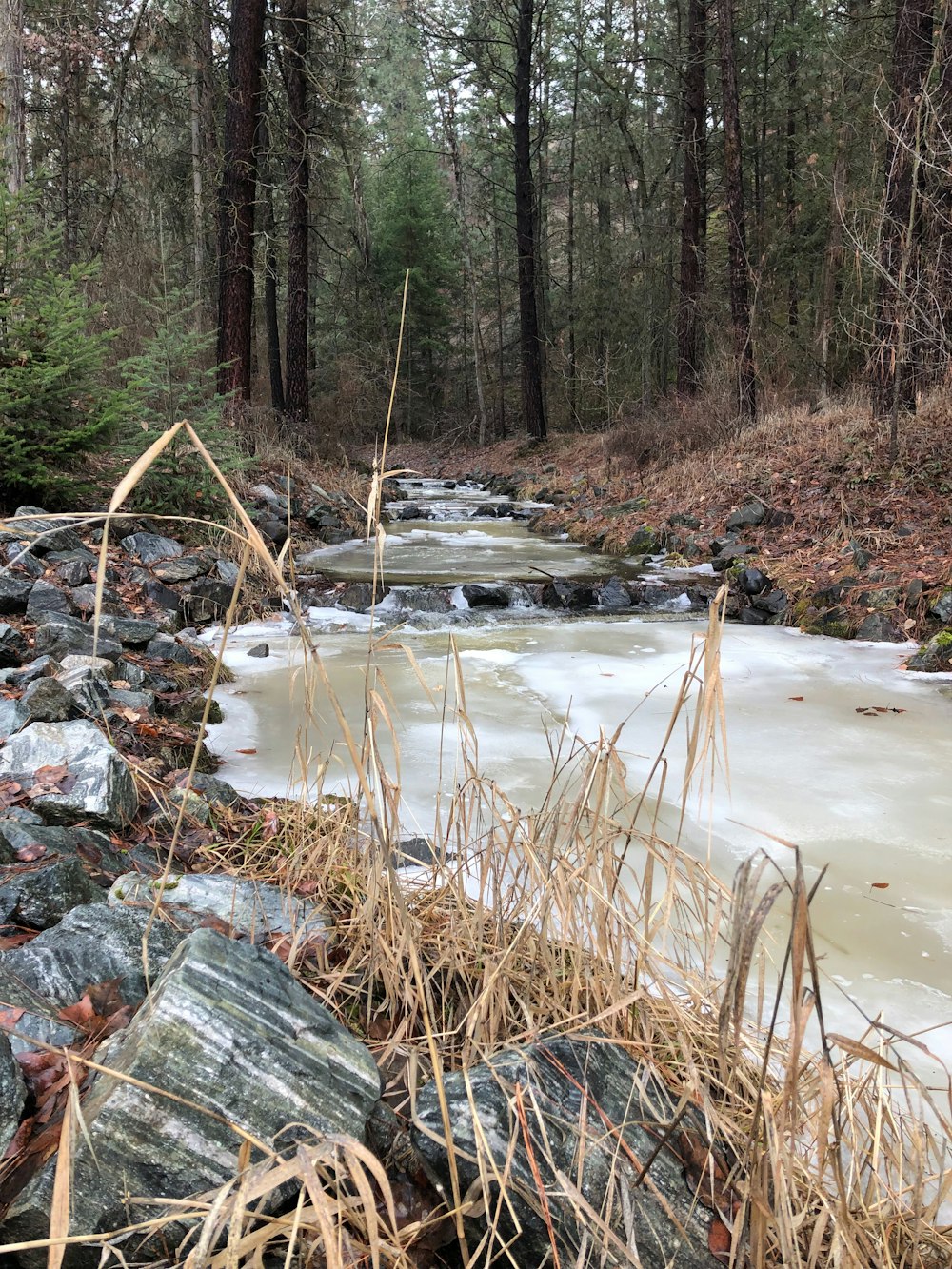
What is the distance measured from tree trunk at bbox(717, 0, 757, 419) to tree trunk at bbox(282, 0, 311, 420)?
225 inches

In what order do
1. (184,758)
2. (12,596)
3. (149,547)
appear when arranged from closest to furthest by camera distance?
(184,758) → (12,596) → (149,547)

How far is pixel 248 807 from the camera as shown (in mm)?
2820

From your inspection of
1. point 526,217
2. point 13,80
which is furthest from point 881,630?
point 526,217

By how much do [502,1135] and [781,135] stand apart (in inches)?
861

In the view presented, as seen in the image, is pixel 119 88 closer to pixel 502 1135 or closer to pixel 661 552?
pixel 661 552

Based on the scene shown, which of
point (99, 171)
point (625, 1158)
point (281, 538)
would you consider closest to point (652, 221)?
point (99, 171)

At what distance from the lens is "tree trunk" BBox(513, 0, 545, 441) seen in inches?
663

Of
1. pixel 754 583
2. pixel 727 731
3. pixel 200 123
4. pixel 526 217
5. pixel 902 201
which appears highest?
pixel 200 123


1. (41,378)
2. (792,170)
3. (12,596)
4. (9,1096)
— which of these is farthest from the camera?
(792,170)

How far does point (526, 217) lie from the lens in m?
18.0

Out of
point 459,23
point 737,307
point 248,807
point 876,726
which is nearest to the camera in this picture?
point 248,807

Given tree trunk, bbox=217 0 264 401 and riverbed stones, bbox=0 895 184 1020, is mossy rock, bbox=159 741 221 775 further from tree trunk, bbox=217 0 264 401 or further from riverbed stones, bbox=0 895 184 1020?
tree trunk, bbox=217 0 264 401

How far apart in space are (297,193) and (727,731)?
11.6 meters

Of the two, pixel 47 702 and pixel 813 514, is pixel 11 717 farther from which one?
pixel 813 514
